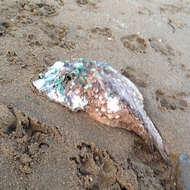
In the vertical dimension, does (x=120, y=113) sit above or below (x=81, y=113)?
above

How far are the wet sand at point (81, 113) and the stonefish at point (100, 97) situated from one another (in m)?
0.10

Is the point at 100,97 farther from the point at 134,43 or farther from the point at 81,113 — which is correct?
the point at 134,43

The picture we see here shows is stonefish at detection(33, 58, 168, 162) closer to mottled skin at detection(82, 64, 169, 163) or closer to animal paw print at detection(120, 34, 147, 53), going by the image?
mottled skin at detection(82, 64, 169, 163)

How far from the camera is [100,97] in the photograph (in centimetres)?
219

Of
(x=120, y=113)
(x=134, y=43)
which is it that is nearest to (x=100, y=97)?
(x=120, y=113)

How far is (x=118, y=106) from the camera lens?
7.15ft

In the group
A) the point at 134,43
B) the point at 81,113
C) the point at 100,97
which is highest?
the point at 100,97

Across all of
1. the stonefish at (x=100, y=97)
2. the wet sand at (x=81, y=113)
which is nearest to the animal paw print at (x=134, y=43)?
the wet sand at (x=81, y=113)

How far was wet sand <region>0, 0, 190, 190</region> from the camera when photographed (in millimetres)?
1803

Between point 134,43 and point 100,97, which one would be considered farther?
point 134,43

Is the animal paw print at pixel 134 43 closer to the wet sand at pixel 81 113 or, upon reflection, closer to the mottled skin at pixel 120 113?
the wet sand at pixel 81 113

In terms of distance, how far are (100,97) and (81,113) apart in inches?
11.8

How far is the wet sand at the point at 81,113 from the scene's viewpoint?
1803mm

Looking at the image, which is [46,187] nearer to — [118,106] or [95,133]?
[95,133]
